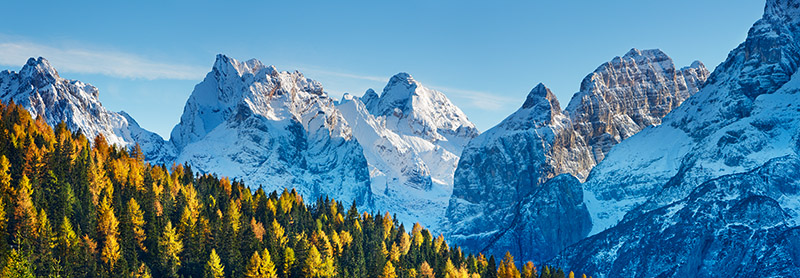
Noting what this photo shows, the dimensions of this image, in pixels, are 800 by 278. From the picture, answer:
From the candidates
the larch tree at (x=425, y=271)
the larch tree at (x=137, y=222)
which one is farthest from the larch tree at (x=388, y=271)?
the larch tree at (x=137, y=222)

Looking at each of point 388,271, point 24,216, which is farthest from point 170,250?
point 388,271

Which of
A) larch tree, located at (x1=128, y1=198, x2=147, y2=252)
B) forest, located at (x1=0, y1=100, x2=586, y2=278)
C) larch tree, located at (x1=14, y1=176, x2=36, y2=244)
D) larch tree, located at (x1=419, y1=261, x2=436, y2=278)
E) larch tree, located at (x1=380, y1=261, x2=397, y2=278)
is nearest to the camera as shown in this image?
larch tree, located at (x1=14, y1=176, x2=36, y2=244)

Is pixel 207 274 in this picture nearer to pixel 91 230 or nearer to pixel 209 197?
pixel 91 230

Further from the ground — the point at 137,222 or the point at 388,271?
the point at 137,222

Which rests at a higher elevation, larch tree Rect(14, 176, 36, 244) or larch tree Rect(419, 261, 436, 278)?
larch tree Rect(14, 176, 36, 244)

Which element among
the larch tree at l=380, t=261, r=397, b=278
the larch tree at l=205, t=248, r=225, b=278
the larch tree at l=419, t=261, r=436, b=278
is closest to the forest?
the larch tree at l=205, t=248, r=225, b=278

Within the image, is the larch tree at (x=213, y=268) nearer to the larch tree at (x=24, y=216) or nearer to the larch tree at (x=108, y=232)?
the larch tree at (x=108, y=232)

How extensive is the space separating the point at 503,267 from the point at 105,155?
88.7m

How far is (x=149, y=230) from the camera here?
15112 cm

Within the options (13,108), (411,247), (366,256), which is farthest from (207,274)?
(13,108)

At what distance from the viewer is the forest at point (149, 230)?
13512 centimetres

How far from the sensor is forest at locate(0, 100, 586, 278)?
135 metres

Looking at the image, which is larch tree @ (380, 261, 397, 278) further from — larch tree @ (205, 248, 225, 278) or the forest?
larch tree @ (205, 248, 225, 278)

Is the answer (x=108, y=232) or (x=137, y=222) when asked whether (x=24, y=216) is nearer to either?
(x=108, y=232)
